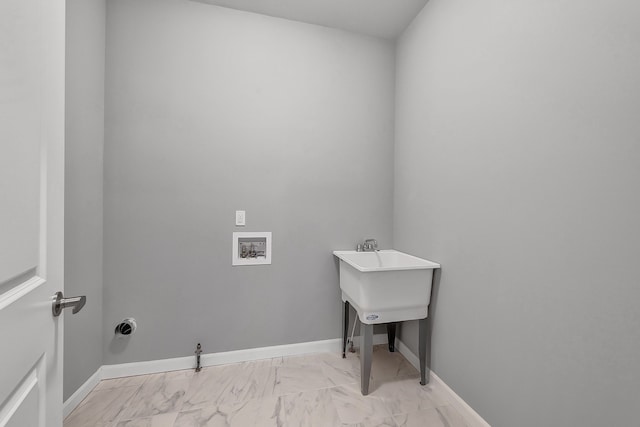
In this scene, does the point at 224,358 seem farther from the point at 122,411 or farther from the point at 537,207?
the point at 537,207

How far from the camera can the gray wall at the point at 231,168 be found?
5.43 ft

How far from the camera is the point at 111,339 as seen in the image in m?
1.65

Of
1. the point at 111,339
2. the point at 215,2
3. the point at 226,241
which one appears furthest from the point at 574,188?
the point at 111,339

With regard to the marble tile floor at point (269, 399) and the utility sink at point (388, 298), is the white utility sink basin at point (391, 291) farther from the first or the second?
the marble tile floor at point (269, 399)

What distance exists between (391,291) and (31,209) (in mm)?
1495

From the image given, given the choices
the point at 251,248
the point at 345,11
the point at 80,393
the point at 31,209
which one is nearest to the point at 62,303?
the point at 31,209

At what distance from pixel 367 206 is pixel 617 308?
143 centimetres

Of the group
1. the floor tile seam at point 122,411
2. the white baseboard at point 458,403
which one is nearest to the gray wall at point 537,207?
the white baseboard at point 458,403

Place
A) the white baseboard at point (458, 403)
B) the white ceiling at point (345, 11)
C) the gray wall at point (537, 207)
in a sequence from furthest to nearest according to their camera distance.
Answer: the white ceiling at point (345, 11)
the white baseboard at point (458, 403)
the gray wall at point (537, 207)

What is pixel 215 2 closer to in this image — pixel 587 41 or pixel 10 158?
pixel 10 158

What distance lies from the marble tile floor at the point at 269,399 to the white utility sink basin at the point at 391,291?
1.49 ft

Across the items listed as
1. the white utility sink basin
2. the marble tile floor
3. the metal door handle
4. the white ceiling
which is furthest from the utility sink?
the white ceiling

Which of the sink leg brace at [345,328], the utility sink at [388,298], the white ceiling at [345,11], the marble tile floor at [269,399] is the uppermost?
the white ceiling at [345,11]

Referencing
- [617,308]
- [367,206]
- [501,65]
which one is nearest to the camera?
[617,308]
